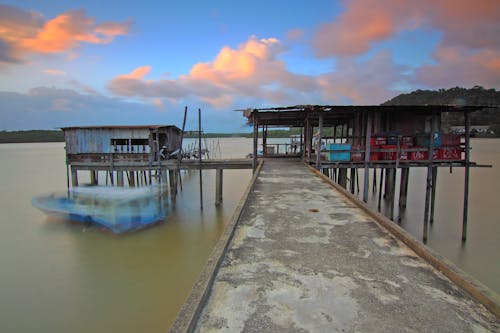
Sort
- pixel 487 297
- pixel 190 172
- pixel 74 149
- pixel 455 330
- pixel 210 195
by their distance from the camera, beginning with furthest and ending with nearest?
pixel 190 172, pixel 210 195, pixel 74 149, pixel 487 297, pixel 455 330

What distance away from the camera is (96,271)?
877 centimetres

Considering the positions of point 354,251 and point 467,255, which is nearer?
point 354,251

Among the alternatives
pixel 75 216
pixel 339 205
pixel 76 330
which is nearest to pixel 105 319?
pixel 76 330

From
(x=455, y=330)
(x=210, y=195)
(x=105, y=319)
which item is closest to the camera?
(x=455, y=330)

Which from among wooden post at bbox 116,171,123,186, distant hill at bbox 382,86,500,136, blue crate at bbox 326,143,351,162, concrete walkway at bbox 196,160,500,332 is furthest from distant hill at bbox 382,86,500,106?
concrete walkway at bbox 196,160,500,332

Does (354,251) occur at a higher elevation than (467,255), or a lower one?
higher

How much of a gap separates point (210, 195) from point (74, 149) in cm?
892

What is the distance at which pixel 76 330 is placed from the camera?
6230 millimetres

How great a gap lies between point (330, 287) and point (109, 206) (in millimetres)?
10875

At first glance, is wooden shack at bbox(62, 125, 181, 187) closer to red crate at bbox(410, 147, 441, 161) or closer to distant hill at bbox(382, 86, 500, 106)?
red crate at bbox(410, 147, 441, 161)

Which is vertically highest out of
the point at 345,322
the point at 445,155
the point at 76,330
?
the point at 445,155

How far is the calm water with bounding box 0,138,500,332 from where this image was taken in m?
6.61

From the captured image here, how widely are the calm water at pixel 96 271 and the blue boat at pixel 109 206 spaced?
546 mm

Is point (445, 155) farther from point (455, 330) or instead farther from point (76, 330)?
point (76, 330)
